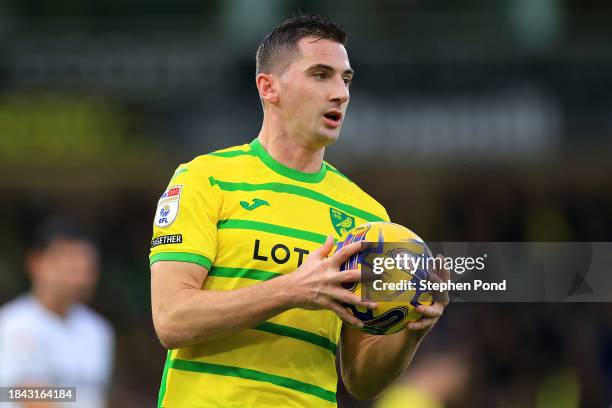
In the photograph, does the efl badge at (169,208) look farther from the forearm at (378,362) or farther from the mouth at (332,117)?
the forearm at (378,362)

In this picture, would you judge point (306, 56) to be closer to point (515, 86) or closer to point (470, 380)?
point (470, 380)

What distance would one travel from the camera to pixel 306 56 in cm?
475

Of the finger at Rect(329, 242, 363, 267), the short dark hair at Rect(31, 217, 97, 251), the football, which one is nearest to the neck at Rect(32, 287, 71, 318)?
the short dark hair at Rect(31, 217, 97, 251)

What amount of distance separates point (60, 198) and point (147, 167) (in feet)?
5.04

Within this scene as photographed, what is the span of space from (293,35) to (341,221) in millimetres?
795

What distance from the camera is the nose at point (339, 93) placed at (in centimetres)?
468

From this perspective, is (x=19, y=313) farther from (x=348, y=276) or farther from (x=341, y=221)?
(x=348, y=276)

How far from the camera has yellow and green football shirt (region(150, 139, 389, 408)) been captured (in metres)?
4.37

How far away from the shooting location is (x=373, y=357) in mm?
4719

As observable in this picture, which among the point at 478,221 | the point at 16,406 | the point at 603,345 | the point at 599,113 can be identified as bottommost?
the point at 16,406

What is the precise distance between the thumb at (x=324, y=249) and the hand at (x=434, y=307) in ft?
1.26

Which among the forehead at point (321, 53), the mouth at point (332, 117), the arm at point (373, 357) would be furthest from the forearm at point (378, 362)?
the forehead at point (321, 53)

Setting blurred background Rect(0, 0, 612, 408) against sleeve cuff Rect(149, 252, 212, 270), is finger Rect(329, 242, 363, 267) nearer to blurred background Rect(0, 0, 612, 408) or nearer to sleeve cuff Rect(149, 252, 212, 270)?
sleeve cuff Rect(149, 252, 212, 270)

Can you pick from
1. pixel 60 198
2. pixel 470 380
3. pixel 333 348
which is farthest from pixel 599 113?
pixel 333 348
